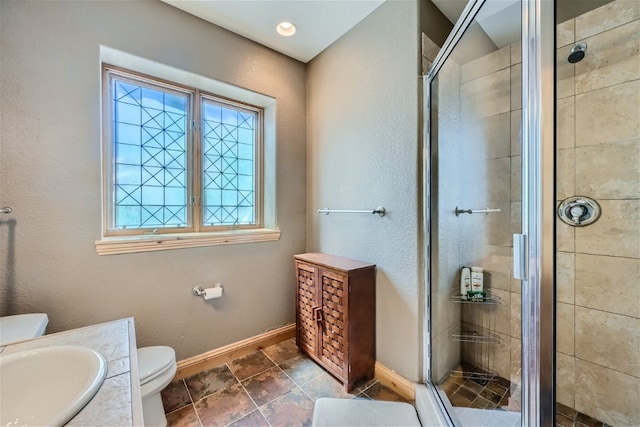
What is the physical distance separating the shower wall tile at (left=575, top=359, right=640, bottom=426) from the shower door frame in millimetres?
988

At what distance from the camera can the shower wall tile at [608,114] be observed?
1.21 m

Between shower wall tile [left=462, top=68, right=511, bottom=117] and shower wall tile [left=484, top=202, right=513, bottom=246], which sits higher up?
shower wall tile [left=462, top=68, right=511, bottom=117]

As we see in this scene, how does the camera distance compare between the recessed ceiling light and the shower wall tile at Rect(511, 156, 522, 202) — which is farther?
the recessed ceiling light

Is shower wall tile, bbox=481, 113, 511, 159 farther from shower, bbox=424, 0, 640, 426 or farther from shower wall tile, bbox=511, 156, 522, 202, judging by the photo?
shower wall tile, bbox=511, 156, 522, 202

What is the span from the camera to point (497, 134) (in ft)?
4.88

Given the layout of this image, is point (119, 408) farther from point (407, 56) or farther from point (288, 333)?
point (407, 56)

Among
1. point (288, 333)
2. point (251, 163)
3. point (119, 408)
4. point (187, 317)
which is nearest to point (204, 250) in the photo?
point (187, 317)

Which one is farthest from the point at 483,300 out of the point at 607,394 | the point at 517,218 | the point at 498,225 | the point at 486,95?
the point at 486,95

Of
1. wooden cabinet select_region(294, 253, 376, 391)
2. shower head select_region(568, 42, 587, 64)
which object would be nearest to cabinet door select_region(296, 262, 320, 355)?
wooden cabinet select_region(294, 253, 376, 391)

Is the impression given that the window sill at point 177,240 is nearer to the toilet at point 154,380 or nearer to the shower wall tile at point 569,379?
the toilet at point 154,380

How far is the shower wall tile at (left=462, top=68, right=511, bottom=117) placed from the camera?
1425mm

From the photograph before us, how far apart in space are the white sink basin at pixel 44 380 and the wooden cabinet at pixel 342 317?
3.79ft

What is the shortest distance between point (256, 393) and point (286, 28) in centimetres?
248

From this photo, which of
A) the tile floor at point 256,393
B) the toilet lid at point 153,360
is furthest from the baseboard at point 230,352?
the toilet lid at point 153,360
